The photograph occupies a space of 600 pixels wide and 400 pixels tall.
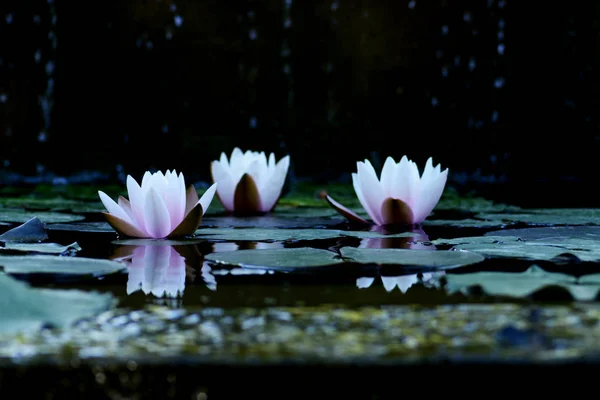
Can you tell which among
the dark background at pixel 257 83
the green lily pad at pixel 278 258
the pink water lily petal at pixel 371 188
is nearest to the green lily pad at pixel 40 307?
the green lily pad at pixel 278 258

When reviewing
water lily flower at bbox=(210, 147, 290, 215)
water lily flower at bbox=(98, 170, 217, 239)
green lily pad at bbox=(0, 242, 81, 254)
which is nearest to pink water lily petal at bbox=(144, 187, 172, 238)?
water lily flower at bbox=(98, 170, 217, 239)

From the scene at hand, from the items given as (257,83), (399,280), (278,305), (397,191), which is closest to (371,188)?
(397,191)

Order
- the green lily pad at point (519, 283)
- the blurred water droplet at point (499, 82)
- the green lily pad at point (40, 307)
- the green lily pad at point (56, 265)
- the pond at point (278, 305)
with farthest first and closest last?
the blurred water droplet at point (499, 82), the green lily pad at point (56, 265), the green lily pad at point (519, 283), the green lily pad at point (40, 307), the pond at point (278, 305)

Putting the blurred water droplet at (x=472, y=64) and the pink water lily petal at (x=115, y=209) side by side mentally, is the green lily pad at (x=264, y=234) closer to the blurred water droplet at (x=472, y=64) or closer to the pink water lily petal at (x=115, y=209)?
the pink water lily petal at (x=115, y=209)

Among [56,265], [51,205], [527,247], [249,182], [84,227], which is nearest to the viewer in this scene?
[56,265]

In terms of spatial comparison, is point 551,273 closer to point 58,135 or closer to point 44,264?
point 44,264

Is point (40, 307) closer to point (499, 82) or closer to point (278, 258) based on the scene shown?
point (278, 258)

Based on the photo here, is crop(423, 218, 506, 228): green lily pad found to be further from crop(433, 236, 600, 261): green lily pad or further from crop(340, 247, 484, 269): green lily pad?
crop(340, 247, 484, 269): green lily pad
